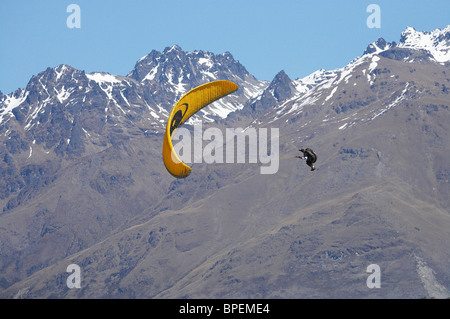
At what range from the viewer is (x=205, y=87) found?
94875mm
